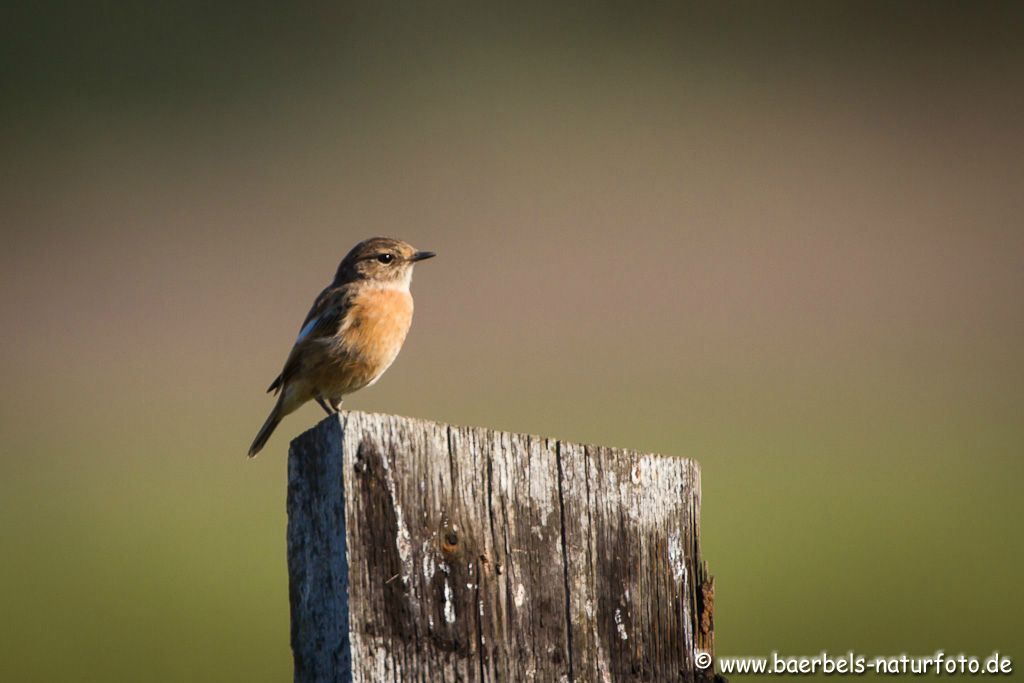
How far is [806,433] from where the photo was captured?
19.3 metres

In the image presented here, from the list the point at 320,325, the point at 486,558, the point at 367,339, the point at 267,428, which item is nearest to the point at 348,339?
the point at 367,339

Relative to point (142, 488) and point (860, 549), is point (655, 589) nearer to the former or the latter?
point (860, 549)

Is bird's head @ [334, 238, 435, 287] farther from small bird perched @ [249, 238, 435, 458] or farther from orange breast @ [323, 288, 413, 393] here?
orange breast @ [323, 288, 413, 393]

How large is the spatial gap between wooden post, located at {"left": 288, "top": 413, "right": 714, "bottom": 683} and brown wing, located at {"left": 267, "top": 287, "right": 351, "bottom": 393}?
4133 millimetres

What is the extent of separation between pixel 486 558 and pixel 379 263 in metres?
4.94

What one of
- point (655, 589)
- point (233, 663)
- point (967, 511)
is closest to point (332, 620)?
point (655, 589)

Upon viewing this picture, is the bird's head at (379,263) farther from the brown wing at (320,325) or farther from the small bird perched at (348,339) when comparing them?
the brown wing at (320,325)

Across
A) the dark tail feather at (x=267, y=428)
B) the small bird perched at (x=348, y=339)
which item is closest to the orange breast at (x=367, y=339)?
the small bird perched at (x=348, y=339)

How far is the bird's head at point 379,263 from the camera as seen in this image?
825 centimetres

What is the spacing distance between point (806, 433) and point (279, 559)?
771 centimetres

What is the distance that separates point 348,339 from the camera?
771 cm

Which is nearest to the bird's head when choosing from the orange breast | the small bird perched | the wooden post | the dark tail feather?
the small bird perched

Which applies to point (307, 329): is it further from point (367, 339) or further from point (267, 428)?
point (267, 428)

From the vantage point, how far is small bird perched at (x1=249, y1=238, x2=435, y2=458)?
773 cm
